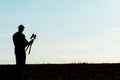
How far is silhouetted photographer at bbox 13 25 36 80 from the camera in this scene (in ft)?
67.5

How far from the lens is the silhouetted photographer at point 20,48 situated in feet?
67.5

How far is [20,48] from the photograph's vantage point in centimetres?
2083
